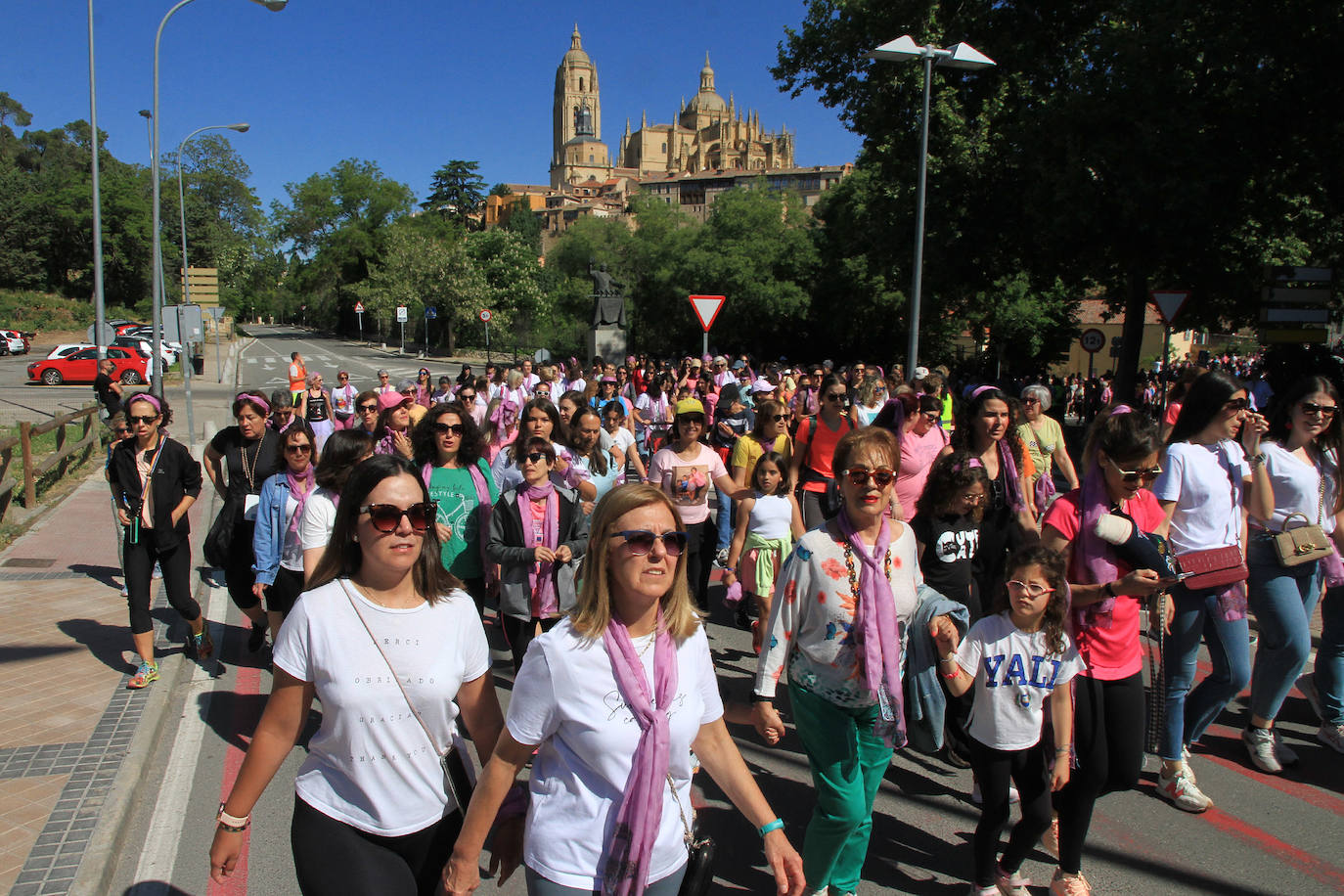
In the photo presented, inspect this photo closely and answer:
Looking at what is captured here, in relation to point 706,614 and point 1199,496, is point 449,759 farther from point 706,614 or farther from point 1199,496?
point 1199,496

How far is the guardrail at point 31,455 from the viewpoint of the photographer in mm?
10875

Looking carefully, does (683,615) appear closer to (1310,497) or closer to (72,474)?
(1310,497)

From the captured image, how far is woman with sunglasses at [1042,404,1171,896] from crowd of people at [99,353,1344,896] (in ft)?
0.04

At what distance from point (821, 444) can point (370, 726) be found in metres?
5.27

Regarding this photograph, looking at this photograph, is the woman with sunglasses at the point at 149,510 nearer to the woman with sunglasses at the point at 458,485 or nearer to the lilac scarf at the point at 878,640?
the woman with sunglasses at the point at 458,485

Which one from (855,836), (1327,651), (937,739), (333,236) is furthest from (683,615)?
(333,236)

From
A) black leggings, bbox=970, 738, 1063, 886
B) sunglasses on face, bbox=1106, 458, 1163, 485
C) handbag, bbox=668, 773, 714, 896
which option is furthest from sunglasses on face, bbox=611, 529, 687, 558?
sunglasses on face, bbox=1106, 458, 1163, 485

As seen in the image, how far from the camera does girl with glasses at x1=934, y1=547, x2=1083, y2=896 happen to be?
3422mm

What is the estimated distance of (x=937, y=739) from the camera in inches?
150

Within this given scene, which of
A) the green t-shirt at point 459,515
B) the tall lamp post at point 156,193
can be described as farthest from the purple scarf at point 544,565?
the tall lamp post at point 156,193

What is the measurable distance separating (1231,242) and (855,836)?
1822 centimetres

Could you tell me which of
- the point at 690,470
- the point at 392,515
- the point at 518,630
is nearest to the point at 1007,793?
the point at 392,515

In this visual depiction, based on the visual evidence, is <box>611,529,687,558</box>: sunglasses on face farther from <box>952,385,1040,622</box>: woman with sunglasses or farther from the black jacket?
the black jacket

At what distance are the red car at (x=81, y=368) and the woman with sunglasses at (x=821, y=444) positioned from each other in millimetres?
32373
